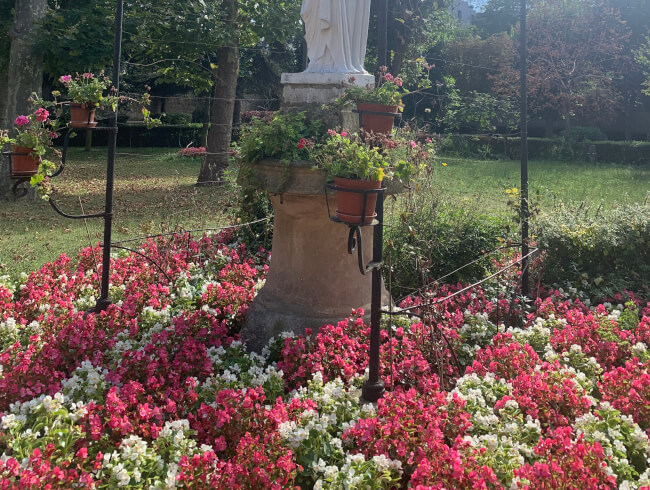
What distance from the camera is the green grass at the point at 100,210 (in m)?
7.76

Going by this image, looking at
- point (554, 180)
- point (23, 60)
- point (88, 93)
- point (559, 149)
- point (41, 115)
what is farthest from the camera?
point (559, 149)

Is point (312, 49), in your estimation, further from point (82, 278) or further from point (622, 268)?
point (622, 268)

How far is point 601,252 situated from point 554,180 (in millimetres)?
11692

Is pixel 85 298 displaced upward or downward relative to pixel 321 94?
downward

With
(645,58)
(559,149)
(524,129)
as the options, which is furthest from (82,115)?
(559,149)

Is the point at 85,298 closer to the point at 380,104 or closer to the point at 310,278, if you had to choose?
the point at 310,278

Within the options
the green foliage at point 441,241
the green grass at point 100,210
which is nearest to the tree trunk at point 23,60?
the green grass at point 100,210

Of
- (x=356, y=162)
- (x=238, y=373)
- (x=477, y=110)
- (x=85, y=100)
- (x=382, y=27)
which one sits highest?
(x=477, y=110)

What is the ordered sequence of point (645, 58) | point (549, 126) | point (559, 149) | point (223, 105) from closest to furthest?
point (223, 105), point (645, 58), point (559, 149), point (549, 126)

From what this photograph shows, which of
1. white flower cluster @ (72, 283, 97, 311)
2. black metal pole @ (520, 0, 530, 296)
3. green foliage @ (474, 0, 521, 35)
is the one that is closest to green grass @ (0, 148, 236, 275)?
white flower cluster @ (72, 283, 97, 311)

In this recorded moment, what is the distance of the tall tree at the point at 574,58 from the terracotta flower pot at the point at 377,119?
77.1ft

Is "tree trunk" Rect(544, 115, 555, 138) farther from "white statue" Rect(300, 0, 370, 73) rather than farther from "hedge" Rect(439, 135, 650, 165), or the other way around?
"white statue" Rect(300, 0, 370, 73)

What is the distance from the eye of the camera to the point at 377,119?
333cm

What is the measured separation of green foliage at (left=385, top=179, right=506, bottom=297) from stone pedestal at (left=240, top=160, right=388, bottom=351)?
1562 millimetres
